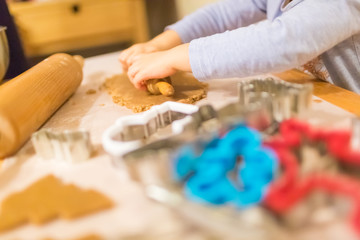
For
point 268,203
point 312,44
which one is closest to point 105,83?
point 312,44

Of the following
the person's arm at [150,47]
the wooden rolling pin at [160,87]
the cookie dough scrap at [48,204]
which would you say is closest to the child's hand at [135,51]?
the person's arm at [150,47]

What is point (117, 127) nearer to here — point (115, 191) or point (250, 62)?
point (115, 191)

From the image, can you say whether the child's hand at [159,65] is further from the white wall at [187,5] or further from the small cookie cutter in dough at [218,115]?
the white wall at [187,5]

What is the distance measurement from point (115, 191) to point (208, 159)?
10cm

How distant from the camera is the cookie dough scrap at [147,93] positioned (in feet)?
1.82

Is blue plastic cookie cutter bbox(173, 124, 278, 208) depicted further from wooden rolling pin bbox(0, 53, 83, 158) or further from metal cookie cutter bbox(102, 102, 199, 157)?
wooden rolling pin bbox(0, 53, 83, 158)

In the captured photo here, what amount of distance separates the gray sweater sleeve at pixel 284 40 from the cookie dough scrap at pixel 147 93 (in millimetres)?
69

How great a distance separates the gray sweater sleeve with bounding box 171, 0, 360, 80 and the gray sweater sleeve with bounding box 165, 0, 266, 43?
0.26 m

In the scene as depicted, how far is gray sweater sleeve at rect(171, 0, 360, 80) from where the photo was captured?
1.57 ft

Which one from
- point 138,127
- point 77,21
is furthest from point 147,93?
point 77,21

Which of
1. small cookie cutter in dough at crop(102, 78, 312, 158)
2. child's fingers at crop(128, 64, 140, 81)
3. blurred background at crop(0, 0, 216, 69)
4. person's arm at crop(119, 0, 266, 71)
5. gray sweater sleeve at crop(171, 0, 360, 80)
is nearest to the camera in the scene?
small cookie cutter in dough at crop(102, 78, 312, 158)

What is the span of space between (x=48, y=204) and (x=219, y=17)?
592 millimetres

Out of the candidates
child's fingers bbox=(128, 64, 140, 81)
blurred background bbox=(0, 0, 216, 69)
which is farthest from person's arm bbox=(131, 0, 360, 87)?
blurred background bbox=(0, 0, 216, 69)

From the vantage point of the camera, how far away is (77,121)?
0.54m
